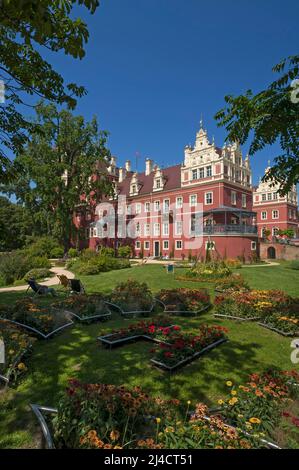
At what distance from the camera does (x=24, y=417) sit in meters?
3.70

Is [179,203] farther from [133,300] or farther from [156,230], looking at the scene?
[133,300]

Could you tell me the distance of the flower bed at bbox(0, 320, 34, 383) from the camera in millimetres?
4754

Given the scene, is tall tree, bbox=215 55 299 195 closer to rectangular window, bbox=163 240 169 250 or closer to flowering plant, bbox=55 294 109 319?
flowering plant, bbox=55 294 109 319

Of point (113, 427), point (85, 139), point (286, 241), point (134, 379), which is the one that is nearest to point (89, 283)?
point (134, 379)

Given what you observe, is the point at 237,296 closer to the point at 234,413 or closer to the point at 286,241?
the point at 234,413

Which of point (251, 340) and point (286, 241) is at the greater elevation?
point (286, 241)

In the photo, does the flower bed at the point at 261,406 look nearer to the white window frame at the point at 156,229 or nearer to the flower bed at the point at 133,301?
the flower bed at the point at 133,301

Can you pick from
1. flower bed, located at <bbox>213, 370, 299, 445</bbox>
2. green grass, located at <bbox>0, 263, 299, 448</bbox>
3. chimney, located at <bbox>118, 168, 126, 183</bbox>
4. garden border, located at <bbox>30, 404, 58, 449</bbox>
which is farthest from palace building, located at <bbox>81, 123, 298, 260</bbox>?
garden border, located at <bbox>30, 404, 58, 449</bbox>

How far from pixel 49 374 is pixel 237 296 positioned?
25.0 feet

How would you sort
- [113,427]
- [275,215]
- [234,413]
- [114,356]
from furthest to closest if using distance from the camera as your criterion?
[275,215] → [114,356] → [234,413] → [113,427]

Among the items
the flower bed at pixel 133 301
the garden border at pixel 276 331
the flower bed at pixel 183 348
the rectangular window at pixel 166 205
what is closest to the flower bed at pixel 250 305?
the garden border at pixel 276 331

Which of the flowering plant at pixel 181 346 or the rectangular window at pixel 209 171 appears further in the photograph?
the rectangular window at pixel 209 171

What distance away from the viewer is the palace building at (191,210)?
1232 inches

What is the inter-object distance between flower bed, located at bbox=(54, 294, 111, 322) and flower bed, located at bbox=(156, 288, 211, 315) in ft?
7.94
